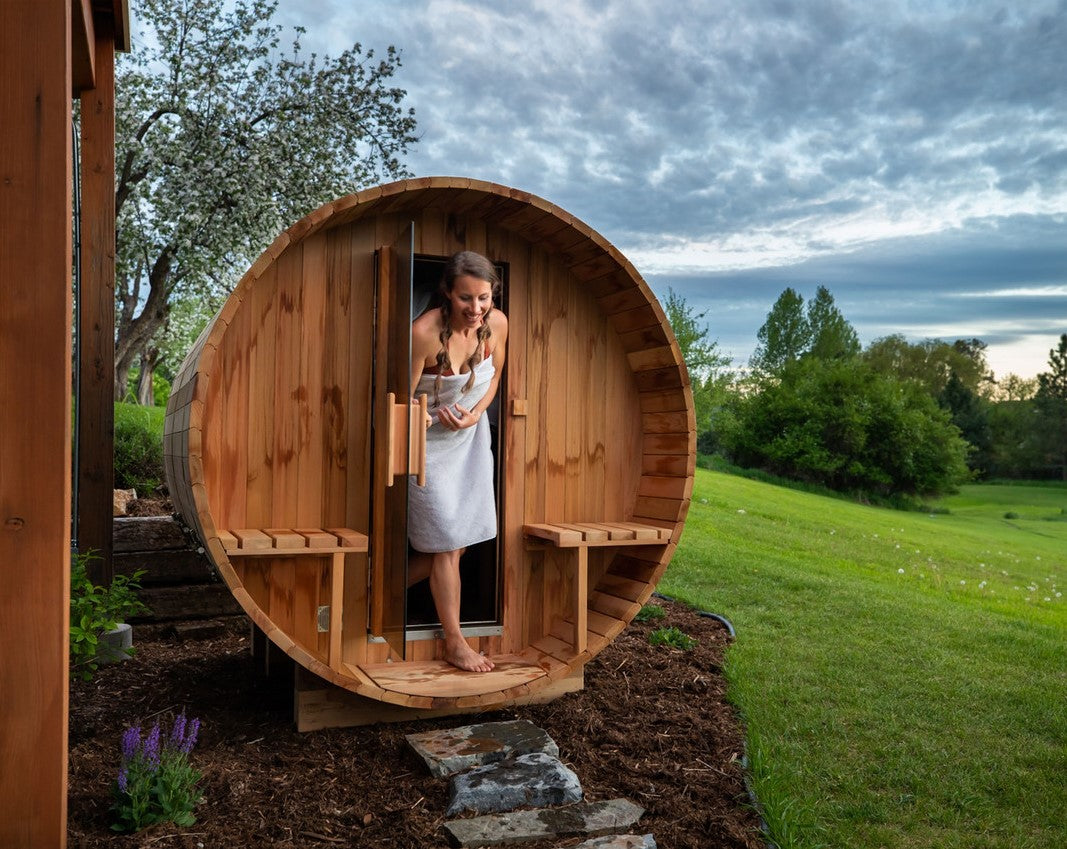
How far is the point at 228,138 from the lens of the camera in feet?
37.4

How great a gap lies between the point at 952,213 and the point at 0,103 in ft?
64.5

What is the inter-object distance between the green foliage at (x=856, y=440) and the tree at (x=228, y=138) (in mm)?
24623

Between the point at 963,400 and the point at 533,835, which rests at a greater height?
the point at 963,400

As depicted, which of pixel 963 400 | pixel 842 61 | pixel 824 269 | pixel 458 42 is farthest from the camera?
pixel 824 269

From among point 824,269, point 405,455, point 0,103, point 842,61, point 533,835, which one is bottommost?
point 533,835

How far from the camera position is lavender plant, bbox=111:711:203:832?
3.06 m

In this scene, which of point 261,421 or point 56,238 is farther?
point 261,421

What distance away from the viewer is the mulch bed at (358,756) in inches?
126

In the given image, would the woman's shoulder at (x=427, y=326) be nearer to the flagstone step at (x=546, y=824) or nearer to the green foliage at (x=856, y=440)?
the flagstone step at (x=546, y=824)

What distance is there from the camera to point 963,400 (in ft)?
143

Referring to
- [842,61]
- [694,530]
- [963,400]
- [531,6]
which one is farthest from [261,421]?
[963,400]

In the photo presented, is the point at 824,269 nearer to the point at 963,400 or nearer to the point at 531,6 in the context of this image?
the point at 963,400

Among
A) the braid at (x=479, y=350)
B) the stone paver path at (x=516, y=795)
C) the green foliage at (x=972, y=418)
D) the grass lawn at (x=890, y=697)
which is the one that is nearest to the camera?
the stone paver path at (x=516, y=795)

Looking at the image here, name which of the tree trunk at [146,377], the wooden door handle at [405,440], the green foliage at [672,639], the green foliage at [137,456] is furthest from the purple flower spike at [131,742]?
the tree trunk at [146,377]
